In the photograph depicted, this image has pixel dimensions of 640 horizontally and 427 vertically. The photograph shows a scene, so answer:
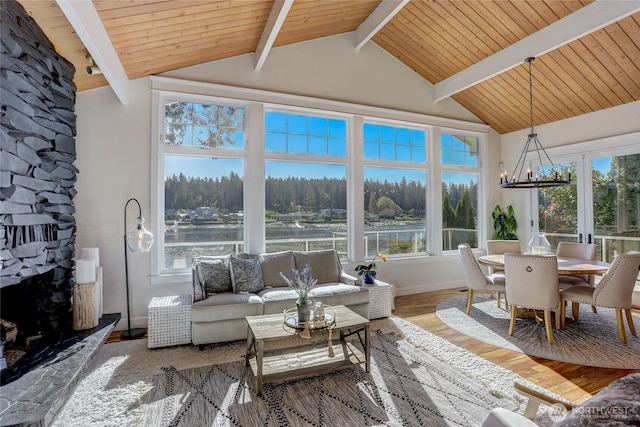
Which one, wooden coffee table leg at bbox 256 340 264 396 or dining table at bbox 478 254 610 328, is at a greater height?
dining table at bbox 478 254 610 328

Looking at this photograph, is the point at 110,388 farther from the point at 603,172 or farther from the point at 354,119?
the point at 603,172

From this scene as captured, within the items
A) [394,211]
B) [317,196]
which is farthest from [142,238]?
[394,211]

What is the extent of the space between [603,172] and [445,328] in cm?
381

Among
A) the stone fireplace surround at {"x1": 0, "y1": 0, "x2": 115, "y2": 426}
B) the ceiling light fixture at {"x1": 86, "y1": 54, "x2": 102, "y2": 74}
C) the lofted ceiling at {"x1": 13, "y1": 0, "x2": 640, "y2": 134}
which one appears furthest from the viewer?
the ceiling light fixture at {"x1": 86, "y1": 54, "x2": 102, "y2": 74}

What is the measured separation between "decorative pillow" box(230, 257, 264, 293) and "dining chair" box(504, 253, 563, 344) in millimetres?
2931

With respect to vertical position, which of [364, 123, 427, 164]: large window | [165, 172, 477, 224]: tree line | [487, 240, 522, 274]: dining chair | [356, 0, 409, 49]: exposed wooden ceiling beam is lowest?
[487, 240, 522, 274]: dining chair

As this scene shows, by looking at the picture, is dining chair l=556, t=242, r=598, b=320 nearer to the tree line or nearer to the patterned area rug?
the tree line

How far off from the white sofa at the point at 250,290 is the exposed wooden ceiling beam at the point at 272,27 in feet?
8.68

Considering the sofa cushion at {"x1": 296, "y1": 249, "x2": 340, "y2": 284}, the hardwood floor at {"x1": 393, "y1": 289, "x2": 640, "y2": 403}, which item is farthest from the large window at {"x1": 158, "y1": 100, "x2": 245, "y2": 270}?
the hardwood floor at {"x1": 393, "y1": 289, "x2": 640, "y2": 403}

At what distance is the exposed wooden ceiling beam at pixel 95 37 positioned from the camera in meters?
2.26

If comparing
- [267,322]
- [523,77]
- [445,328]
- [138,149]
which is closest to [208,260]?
[267,322]

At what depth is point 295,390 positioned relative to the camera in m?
2.53

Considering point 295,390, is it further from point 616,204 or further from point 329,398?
point 616,204

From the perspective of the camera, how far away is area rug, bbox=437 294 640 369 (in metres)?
3.06
